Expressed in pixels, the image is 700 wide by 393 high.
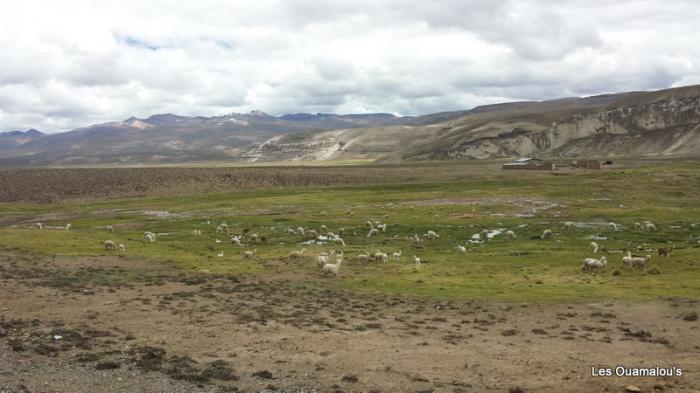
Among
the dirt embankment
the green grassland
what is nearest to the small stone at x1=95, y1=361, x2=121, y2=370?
the green grassland

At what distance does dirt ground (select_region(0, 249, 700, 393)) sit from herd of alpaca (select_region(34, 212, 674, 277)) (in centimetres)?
849

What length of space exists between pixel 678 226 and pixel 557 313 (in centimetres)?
3891

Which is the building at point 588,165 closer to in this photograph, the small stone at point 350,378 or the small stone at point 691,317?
the small stone at point 691,317

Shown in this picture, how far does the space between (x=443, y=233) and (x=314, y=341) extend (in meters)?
37.1

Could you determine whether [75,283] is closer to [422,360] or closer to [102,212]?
[422,360]

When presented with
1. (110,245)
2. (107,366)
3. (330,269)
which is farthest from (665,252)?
(110,245)

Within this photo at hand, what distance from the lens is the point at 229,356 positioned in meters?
19.3

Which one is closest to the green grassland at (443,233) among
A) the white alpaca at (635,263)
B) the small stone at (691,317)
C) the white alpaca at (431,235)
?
the white alpaca at (635,263)

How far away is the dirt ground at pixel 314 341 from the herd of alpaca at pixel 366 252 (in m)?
8.49

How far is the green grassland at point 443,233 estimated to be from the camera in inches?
1324

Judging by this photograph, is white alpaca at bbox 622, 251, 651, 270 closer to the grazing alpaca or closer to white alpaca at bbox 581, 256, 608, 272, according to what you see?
white alpaca at bbox 581, 256, 608, 272

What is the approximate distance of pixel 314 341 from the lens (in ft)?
69.8

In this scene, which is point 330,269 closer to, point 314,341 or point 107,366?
point 314,341

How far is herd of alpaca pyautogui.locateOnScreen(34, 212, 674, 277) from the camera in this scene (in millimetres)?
36281
